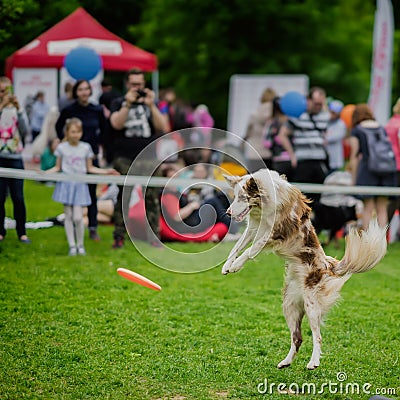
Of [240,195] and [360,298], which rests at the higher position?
[240,195]

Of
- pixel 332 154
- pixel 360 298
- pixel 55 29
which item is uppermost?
pixel 55 29

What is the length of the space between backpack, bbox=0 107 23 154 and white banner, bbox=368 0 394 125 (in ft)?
31.4

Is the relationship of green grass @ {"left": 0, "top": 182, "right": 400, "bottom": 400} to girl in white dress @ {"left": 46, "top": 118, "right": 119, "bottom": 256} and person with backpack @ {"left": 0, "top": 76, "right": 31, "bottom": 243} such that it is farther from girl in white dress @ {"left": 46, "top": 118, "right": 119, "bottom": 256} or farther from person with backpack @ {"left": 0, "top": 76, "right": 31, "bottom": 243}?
girl in white dress @ {"left": 46, "top": 118, "right": 119, "bottom": 256}

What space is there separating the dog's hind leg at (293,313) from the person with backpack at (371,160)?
580cm

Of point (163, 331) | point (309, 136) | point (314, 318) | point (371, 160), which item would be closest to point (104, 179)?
point (163, 331)

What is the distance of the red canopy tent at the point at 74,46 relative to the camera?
1378cm

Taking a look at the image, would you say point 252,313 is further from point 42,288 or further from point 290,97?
point 290,97

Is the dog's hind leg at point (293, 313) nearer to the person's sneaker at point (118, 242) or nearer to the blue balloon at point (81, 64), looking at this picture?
the person's sneaker at point (118, 242)

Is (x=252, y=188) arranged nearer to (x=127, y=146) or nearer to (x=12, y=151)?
(x=127, y=146)

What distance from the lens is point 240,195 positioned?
4816 mm

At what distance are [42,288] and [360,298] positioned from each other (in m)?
3.42

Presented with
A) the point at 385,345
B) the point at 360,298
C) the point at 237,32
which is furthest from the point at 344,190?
the point at 237,32

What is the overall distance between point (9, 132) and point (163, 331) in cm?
Result: 399

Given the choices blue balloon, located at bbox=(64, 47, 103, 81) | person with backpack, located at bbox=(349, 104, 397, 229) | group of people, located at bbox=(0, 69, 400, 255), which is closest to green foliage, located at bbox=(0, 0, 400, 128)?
blue balloon, located at bbox=(64, 47, 103, 81)
